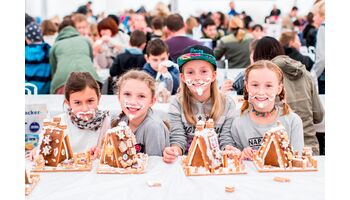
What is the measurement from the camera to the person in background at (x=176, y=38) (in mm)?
5066

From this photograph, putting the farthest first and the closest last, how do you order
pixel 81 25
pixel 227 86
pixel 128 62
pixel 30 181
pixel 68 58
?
pixel 81 25 → pixel 128 62 → pixel 68 58 → pixel 227 86 → pixel 30 181

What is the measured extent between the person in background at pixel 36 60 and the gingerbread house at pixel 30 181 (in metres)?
3.06

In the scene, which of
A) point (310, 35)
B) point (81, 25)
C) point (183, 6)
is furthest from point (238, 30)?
point (183, 6)

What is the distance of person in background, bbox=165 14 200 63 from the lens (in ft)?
16.6

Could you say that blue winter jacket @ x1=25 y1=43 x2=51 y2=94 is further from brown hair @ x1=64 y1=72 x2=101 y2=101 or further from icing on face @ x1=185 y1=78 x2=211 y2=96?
icing on face @ x1=185 y1=78 x2=211 y2=96

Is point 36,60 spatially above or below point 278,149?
above

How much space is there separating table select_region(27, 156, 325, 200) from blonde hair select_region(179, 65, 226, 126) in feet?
1.66

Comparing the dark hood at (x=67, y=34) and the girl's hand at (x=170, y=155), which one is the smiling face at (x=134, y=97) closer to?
the girl's hand at (x=170, y=155)

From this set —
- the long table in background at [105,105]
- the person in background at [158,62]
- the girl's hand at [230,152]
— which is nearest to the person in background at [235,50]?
the person in background at [158,62]

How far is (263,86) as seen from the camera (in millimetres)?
2127

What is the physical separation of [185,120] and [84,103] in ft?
1.76

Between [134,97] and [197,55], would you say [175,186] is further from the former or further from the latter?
[197,55]

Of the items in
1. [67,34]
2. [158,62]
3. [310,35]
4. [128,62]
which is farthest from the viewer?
[310,35]
